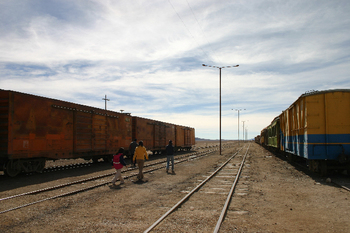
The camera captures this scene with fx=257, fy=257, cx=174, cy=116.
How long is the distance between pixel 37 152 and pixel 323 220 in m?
11.6

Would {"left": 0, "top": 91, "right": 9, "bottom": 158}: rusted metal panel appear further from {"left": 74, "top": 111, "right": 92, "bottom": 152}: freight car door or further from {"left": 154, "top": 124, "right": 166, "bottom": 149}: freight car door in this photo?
{"left": 154, "top": 124, "right": 166, "bottom": 149}: freight car door

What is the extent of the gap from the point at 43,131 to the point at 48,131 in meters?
0.31

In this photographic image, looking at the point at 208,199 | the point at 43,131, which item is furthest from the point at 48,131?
the point at 208,199

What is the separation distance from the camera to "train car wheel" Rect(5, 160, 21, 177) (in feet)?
36.6

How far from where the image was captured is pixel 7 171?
11.1 metres

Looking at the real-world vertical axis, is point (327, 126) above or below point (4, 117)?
below

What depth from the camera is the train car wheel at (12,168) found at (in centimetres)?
1116

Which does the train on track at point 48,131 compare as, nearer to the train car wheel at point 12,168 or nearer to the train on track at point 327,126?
the train car wheel at point 12,168

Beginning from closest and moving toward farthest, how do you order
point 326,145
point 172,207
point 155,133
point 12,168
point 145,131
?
point 172,207 < point 326,145 < point 12,168 < point 145,131 < point 155,133

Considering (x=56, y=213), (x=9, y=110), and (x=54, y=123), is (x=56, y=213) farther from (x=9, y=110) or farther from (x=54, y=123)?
(x=54, y=123)

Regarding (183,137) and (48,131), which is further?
(183,137)

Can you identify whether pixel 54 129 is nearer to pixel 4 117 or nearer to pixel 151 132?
pixel 4 117

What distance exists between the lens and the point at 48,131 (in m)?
12.6

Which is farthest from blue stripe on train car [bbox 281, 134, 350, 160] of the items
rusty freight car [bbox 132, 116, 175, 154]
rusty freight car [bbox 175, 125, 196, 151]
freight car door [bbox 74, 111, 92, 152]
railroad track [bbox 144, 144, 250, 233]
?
rusty freight car [bbox 175, 125, 196, 151]
